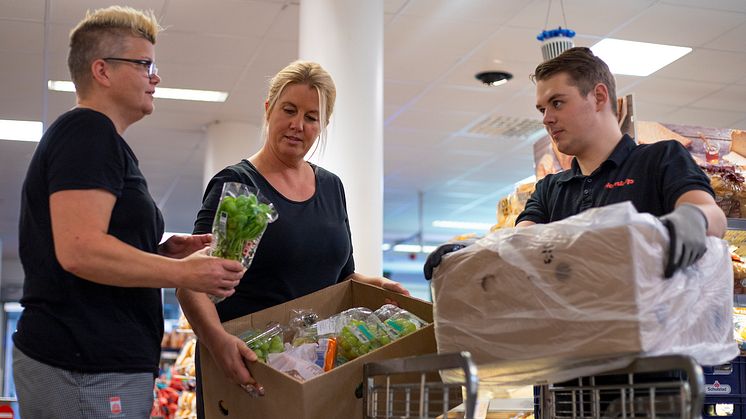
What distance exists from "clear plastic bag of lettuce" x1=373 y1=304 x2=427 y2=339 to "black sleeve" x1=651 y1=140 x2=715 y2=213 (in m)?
0.68

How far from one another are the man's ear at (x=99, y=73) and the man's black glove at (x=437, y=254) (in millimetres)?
839

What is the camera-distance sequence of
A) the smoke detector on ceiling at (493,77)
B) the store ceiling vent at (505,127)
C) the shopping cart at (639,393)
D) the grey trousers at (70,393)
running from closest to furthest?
the shopping cart at (639,393), the grey trousers at (70,393), the smoke detector on ceiling at (493,77), the store ceiling vent at (505,127)

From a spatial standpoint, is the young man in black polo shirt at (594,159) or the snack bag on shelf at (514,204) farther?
the snack bag on shelf at (514,204)

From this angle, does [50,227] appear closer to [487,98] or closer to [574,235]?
[574,235]

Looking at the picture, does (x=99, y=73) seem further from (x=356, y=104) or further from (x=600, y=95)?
(x=356, y=104)

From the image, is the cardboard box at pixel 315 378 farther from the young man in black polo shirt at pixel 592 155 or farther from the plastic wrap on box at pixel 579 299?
the young man in black polo shirt at pixel 592 155

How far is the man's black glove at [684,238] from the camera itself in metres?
1.53

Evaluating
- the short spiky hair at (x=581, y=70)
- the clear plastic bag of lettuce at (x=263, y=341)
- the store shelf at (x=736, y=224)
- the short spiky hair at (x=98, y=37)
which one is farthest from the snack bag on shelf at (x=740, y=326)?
the short spiky hair at (x=98, y=37)

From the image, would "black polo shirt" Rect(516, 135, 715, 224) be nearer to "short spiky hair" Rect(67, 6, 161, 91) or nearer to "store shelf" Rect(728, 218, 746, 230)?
"short spiky hair" Rect(67, 6, 161, 91)

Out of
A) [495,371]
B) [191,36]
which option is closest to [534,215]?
[495,371]

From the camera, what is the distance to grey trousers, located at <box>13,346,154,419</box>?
1.72 meters

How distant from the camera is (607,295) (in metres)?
1.54

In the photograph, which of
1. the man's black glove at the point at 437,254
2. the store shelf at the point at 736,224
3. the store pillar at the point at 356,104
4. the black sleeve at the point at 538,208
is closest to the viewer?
the man's black glove at the point at 437,254

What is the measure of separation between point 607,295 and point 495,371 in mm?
364
